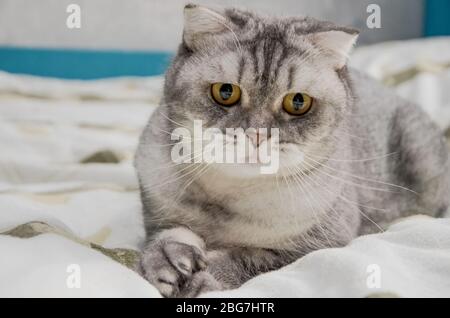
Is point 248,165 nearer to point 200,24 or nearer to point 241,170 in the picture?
point 241,170

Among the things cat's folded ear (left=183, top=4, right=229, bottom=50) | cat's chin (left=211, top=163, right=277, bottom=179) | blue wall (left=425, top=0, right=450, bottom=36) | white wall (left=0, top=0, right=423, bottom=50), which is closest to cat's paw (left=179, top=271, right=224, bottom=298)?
cat's chin (left=211, top=163, right=277, bottom=179)

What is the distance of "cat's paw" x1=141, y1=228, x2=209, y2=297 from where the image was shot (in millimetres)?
979

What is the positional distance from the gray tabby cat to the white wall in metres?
2.01

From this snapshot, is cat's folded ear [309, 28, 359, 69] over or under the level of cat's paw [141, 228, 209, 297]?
over

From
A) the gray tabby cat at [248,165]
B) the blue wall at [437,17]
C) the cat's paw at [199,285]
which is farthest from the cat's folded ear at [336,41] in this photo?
the blue wall at [437,17]

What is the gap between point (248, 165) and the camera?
3.49 feet

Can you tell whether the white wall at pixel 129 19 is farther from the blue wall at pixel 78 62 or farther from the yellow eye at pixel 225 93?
the yellow eye at pixel 225 93

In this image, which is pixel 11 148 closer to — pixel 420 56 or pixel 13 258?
→ pixel 13 258

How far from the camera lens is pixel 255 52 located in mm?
1117

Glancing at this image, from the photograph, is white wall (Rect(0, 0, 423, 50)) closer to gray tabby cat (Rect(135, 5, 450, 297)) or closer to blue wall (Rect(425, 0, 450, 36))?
blue wall (Rect(425, 0, 450, 36))

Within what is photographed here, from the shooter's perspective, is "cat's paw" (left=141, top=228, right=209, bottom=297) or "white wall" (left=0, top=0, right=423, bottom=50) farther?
"white wall" (left=0, top=0, right=423, bottom=50)

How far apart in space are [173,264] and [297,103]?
360 millimetres
